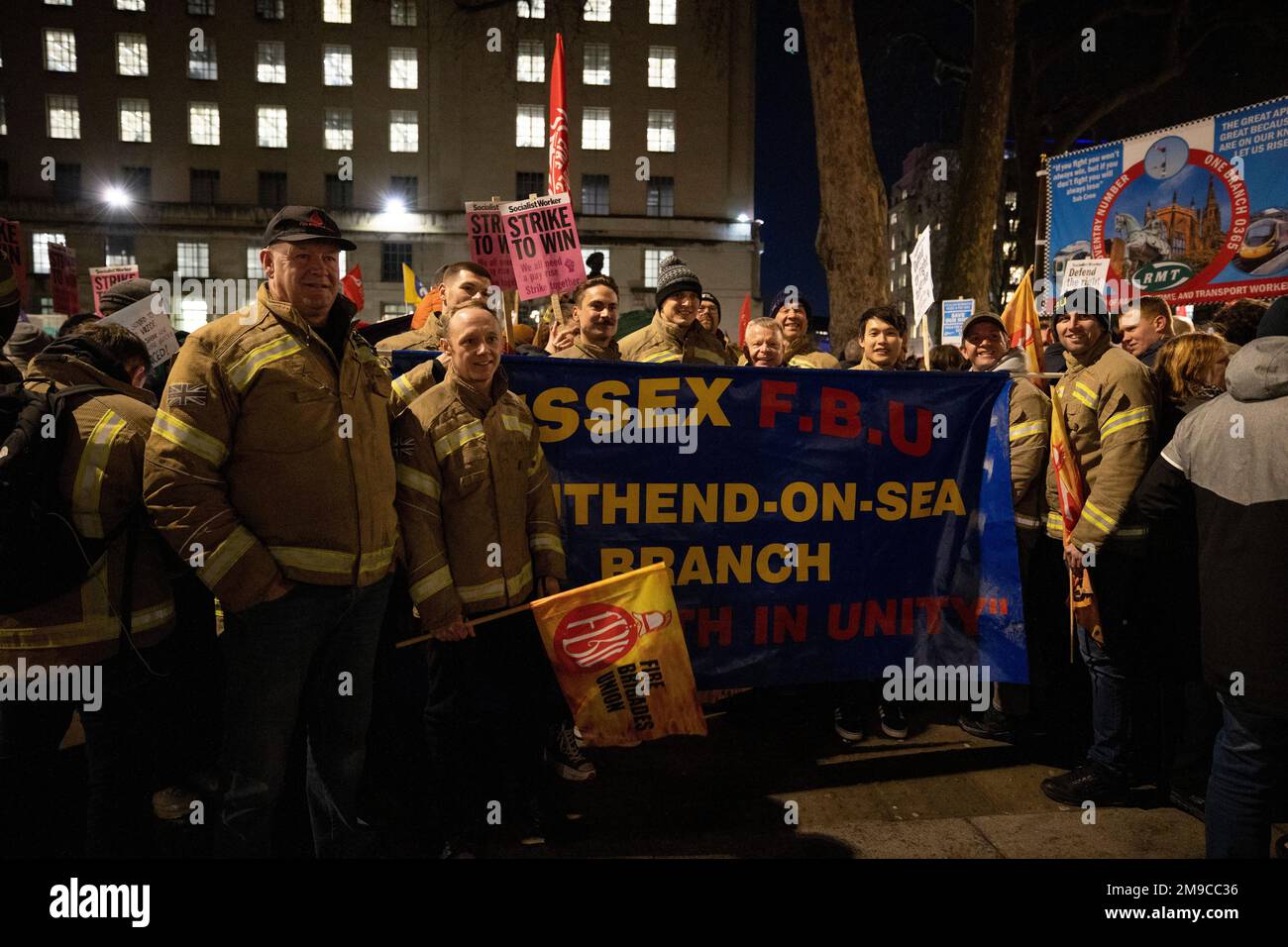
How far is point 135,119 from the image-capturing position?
4128 cm

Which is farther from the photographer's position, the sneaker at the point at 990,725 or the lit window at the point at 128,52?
the lit window at the point at 128,52

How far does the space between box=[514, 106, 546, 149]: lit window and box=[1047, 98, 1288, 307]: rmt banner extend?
A: 3611 centimetres

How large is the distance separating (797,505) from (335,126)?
4460 centimetres

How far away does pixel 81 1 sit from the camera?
40.9m

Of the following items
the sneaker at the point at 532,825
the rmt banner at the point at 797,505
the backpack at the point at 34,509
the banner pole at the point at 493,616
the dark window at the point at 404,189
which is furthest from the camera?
the dark window at the point at 404,189

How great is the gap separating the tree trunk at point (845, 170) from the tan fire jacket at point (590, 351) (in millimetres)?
4746

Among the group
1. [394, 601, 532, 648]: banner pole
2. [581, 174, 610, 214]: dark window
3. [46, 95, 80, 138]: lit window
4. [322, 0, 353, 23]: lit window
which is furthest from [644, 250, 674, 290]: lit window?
[394, 601, 532, 648]: banner pole

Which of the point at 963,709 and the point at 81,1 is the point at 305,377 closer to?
the point at 963,709

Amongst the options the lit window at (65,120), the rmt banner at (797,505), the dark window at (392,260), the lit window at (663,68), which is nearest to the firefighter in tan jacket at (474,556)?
the rmt banner at (797,505)

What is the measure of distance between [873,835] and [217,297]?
130 feet

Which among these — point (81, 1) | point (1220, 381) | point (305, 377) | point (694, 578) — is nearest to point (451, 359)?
point (305, 377)

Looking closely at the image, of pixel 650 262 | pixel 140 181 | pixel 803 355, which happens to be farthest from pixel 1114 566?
pixel 140 181

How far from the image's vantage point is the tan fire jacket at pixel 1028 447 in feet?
14.4

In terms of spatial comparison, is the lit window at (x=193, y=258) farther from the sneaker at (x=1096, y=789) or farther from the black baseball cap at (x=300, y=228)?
the sneaker at (x=1096, y=789)
